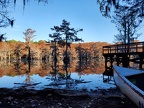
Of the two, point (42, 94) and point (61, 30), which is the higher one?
point (61, 30)

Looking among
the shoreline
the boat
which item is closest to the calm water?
the boat

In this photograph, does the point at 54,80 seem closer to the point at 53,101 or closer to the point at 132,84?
the point at 53,101

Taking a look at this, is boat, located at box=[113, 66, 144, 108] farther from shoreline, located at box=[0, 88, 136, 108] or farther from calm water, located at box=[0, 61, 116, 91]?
calm water, located at box=[0, 61, 116, 91]

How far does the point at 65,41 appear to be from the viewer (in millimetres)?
65938

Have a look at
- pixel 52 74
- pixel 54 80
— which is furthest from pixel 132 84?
pixel 52 74

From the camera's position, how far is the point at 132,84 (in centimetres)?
703

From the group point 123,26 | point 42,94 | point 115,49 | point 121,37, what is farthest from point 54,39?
point 42,94

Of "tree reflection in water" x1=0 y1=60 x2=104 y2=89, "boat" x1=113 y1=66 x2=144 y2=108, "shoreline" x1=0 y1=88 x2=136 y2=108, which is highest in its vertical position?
"boat" x1=113 y1=66 x2=144 y2=108

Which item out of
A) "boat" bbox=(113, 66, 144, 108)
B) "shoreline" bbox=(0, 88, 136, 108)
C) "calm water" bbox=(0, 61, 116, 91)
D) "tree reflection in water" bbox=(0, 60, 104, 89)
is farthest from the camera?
"tree reflection in water" bbox=(0, 60, 104, 89)

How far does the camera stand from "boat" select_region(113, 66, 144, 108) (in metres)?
5.92

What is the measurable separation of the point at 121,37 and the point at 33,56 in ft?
192

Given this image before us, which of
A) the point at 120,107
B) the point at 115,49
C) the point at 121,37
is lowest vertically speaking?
the point at 120,107

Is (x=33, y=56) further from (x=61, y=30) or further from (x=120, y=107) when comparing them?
(x=120, y=107)

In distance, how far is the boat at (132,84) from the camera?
5.92 m
